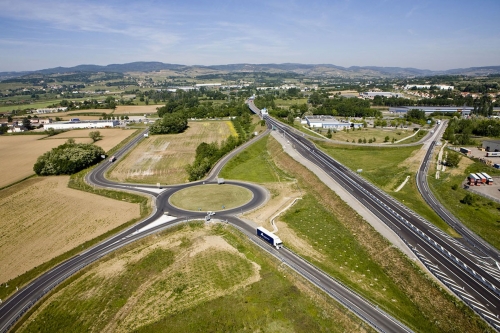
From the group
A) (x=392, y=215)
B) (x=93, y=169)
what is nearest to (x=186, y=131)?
(x=93, y=169)

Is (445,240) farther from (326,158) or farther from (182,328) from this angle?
(326,158)

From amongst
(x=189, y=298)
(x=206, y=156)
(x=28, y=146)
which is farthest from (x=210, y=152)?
(x=28, y=146)

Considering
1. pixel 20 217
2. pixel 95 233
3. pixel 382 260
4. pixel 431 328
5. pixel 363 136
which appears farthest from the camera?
pixel 363 136

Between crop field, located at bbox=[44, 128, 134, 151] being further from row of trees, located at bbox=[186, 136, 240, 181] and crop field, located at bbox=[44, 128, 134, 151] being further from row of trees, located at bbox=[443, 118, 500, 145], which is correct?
row of trees, located at bbox=[443, 118, 500, 145]

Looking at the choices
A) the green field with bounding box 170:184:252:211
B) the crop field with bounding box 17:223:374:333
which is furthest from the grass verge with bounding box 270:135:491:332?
the green field with bounding box 170:184:252:211

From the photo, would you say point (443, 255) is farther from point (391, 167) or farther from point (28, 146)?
point (28, 146)

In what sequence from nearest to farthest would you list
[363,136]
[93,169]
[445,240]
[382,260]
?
1. [382,260]
2. [445,240]
3. [93,169]
4. [363,136]
